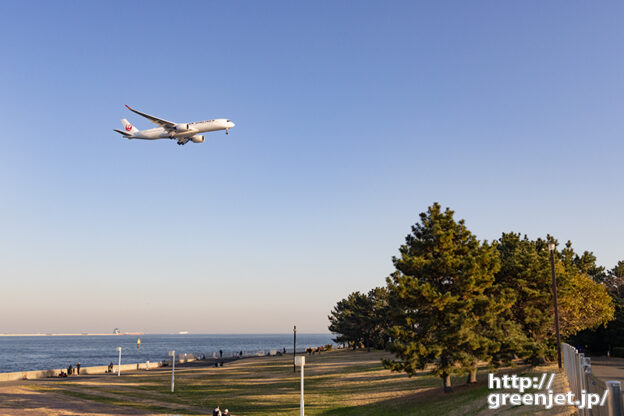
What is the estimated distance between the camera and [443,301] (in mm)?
30359

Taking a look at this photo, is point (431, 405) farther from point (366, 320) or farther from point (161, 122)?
point (366, 320)

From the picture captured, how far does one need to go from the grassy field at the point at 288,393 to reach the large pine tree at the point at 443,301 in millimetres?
2579

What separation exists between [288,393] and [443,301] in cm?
1964

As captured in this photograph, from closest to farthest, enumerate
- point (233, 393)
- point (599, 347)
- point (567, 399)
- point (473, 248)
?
point (567, 399) → point (473, 248) → point (233, 393) → point (599, 347)

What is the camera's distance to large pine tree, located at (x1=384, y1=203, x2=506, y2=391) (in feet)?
98.5

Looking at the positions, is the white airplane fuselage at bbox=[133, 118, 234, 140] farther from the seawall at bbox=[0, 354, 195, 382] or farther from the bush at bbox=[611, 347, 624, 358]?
the bush at bbox=[611, 347, 624, 358]

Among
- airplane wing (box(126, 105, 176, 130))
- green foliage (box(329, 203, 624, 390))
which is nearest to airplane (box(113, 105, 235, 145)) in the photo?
airplane wing (box(126, 105, 176, 130))

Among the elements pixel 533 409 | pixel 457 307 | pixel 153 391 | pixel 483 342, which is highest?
pixel 457 307

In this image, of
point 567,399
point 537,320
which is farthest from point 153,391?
point 567,399

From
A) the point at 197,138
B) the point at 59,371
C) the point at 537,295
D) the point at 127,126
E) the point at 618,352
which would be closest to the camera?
the point at 537,295

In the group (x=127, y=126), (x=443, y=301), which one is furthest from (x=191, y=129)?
(x=443, y=301)

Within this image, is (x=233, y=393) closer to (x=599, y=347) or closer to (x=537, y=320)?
(x=537, y=320)

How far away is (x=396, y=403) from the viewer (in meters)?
33.7

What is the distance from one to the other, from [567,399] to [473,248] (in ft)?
42.0
